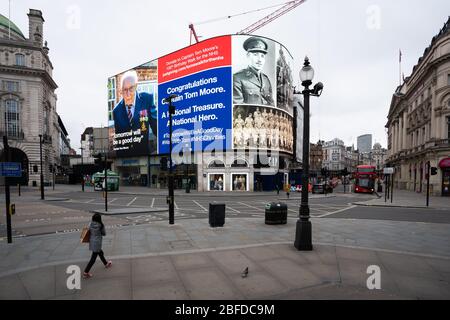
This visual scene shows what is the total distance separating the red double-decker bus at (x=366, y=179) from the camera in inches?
1452

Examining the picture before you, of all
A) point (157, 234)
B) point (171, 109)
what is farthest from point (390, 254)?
point (171, 109)

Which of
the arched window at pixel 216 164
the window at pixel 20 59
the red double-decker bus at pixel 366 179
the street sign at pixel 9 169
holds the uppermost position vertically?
the window at pixel 20 59

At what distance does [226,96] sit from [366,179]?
24.4m

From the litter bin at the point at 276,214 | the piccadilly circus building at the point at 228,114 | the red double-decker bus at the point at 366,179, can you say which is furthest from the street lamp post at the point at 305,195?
the red double-decker bus at the point at 366,179

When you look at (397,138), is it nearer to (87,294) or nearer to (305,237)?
(305,237)

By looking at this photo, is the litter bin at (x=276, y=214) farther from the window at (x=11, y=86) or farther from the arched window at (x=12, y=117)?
the window at (x=11, y=86)

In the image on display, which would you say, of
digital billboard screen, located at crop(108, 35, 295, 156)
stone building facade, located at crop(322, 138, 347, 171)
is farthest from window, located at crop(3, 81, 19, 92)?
stone building facade, located at crop(322, 138, 347, 171)

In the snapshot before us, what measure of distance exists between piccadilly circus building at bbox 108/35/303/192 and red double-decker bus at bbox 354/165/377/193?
11929 mm

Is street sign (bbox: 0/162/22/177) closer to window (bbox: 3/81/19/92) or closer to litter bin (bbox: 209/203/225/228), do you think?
litter bin (bbox: 209/203/225/228)

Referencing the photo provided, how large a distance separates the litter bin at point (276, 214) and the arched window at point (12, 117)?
58.4 m

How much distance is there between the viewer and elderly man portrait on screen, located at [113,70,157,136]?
1976 inches

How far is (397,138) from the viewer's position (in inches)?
2437

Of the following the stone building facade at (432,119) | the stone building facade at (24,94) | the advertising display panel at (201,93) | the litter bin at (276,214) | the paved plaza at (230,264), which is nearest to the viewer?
the paved plaza at (230,264)

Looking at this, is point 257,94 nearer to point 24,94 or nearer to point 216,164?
point 216,164
